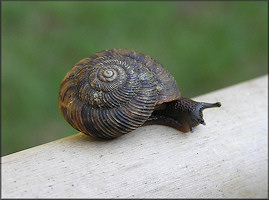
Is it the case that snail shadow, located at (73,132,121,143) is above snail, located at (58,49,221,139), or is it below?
below

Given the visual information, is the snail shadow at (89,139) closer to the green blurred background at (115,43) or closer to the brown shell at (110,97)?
the brown shell at (110,97)

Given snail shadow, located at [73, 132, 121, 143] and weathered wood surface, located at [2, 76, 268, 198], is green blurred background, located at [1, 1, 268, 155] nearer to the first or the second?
snail shadow, located at [73, 132, 121, 143]

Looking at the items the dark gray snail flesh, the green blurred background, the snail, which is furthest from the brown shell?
the green blurred background

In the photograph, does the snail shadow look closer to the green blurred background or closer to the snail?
the snail

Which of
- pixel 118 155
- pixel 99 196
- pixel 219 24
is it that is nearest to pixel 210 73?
pixel 219 24

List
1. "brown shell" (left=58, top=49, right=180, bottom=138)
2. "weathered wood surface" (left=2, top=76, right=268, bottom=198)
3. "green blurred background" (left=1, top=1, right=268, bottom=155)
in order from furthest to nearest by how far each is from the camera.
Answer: "green blurred background" (left=1, top=1, right=268, bottom=155) → "brown shell" (left=58, top=49, right=180, bottom=138) → "weathered wood surface" (left=2, top=76, right=268, bottom=198)

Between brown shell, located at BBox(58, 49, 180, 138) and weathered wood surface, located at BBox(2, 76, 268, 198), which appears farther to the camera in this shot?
brown shell, located at BBox(58, 49, 180, 138)

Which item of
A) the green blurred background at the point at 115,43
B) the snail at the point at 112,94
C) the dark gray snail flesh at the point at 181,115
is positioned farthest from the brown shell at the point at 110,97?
the green blurred background at the point at 115,43

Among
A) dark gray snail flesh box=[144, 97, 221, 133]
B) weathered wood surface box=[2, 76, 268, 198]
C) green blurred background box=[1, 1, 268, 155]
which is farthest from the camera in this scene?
green blurred background box=[1, 1, 268, 155]
